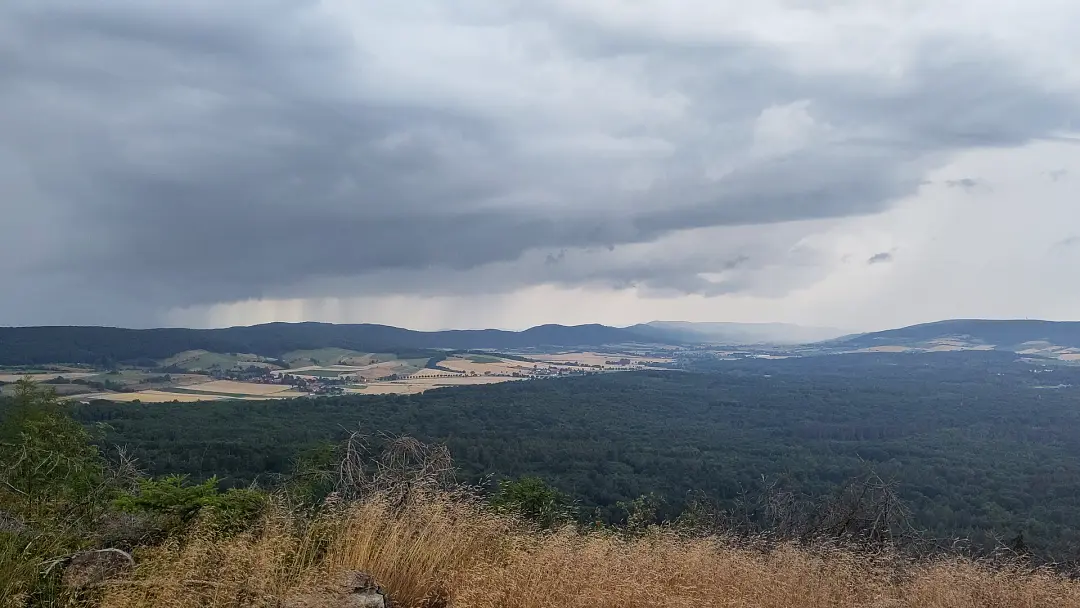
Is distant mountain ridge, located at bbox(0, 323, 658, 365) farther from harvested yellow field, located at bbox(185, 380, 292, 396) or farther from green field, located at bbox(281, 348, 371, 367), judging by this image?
harvested yellow field, located at bbox(185, 380, 292, 396)

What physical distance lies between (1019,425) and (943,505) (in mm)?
57787

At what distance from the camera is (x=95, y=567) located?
17.1 ft

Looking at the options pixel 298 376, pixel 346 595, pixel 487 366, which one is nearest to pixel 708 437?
pixel 298 376

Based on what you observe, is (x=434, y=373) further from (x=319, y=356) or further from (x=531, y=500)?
(x=531, y=500)

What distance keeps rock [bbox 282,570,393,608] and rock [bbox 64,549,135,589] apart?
135 cm

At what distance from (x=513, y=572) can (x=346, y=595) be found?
1.40 m

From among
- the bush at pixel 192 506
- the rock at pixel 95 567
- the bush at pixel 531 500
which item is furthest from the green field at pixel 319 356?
the rock at pixel 95 567

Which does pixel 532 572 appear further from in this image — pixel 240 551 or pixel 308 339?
pixel 308 339

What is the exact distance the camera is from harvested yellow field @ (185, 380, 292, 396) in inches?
3135

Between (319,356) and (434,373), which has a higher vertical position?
(319,356)

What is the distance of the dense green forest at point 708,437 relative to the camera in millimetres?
43188

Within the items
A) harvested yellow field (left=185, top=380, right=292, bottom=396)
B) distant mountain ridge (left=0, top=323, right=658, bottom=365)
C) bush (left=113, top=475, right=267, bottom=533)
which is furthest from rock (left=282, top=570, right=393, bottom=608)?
distant mountain ridge (left=0, top=323, right=658, bottom=365)

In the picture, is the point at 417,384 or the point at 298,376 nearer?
the point at 417,384

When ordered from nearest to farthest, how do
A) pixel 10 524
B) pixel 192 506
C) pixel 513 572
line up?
1. pixel 513 572
2. pixel 10 524
3. pixel 192 506
